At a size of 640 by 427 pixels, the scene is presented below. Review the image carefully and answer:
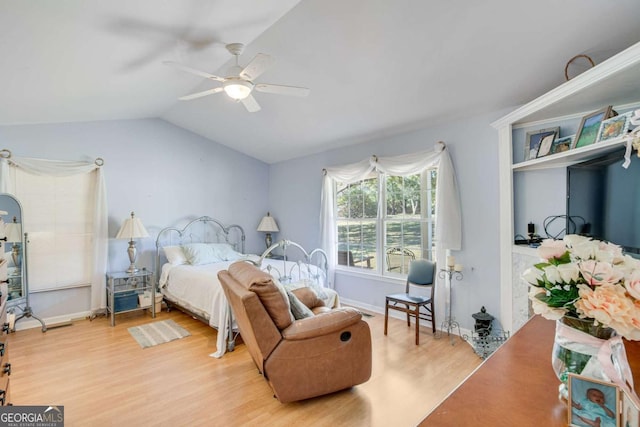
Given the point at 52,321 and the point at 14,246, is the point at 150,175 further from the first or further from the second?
the point at 52,321

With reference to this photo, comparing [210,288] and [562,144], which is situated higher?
[562,144]

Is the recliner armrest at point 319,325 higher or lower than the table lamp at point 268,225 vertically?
lower

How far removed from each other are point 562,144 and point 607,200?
0.73 m

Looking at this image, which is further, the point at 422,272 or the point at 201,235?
the point at 201,235

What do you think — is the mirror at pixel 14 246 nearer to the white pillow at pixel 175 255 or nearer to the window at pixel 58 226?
the window at pixel 58 226

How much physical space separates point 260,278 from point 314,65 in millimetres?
2051

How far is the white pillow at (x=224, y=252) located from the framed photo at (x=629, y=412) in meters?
4.68

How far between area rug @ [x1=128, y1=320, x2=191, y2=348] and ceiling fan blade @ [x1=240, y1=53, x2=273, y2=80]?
294 centimetres

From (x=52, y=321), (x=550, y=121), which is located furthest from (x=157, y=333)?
(x=550, y=121)

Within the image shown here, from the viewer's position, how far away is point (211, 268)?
4.14 meters

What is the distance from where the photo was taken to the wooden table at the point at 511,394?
2.52ft

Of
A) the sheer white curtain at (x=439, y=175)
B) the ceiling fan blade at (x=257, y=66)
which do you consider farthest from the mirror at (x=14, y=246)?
the sheer white curtain at (x=439, y=175)

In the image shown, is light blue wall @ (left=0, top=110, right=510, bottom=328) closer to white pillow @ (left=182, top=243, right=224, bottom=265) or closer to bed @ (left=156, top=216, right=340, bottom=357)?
bed @ (left=156, top=216, right=340, bottom=357)

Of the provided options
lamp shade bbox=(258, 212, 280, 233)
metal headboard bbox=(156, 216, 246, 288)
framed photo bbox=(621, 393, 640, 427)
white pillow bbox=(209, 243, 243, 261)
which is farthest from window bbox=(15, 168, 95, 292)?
framed photo bbox=(621, 393, 640, 427)
